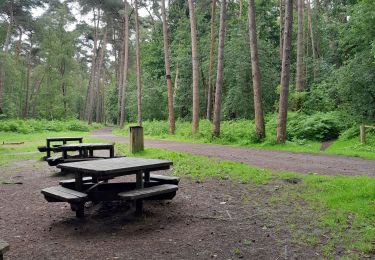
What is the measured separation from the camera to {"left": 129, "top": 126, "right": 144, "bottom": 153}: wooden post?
11.3 metres

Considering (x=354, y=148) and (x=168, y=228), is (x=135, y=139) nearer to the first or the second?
(x=168, y=228)

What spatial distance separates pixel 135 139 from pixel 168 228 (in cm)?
708

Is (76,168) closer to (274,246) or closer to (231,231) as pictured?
(231,231)

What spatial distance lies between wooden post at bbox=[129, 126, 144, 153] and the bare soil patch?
491 centimetres

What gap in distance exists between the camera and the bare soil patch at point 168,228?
3.80m

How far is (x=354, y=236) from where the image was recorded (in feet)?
13.3

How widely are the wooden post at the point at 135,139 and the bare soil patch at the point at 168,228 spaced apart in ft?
16.1

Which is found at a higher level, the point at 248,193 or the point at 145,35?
the point at 145,35

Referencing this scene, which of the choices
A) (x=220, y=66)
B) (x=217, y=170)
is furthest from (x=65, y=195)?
(x=220, y=66)

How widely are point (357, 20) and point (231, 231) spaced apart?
52.7 feet

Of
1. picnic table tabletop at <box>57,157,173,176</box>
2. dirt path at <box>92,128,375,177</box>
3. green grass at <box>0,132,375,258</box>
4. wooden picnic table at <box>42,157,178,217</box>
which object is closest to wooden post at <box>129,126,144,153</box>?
green grass at <box>0,132,375,258</box>

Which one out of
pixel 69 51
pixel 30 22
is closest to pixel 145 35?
pixel 69 51

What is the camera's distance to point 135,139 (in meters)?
11.4

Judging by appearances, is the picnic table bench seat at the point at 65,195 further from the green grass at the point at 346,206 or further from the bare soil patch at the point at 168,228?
the green grass at the point at 346,206
